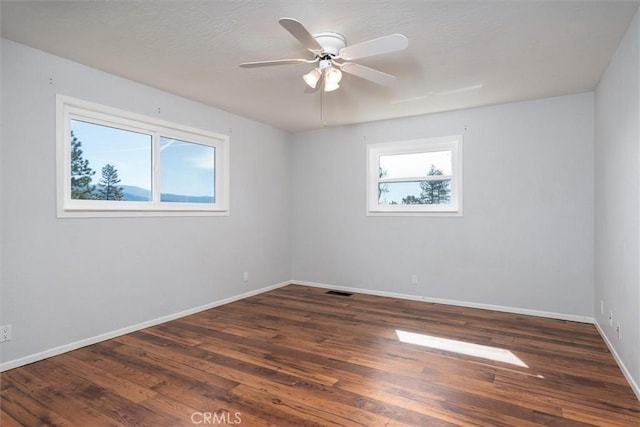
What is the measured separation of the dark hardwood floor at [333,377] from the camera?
6.51ft

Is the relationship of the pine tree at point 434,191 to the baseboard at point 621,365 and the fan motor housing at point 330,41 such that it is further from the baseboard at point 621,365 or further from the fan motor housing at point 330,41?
the fan motor housing at point 330,41

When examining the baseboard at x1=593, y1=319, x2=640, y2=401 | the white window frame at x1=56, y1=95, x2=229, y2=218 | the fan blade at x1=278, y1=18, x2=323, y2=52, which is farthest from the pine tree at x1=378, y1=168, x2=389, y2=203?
the fan blade at x1=278, y1=18, x2=323, y2=52

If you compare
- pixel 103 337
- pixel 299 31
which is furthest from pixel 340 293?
pixel 299 31

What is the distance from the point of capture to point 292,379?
2.40 m

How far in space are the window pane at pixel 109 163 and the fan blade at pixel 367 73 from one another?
7.59 feet

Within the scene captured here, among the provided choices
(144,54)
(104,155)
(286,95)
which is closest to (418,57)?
(286,95)

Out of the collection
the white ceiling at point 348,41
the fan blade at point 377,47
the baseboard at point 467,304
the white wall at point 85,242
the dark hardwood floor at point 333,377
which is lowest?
the dark hardwood floor at point 333,377

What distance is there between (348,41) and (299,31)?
696 millimetres

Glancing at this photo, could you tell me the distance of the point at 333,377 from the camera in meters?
2.43

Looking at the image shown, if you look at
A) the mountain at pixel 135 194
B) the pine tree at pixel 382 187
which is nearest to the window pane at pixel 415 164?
the pine tree at pixel 382 187

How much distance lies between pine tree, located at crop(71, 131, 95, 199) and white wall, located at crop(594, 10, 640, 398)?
13.8 ft

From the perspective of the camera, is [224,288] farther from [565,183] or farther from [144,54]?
[565,183]

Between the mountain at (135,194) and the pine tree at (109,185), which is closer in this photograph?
the pine tree at (109,185)

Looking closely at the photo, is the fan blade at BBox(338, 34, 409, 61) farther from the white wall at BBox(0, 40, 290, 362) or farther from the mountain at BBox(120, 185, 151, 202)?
the mountain at BBox(120, 185, 151, 202)
